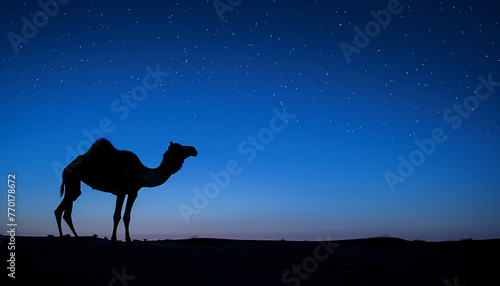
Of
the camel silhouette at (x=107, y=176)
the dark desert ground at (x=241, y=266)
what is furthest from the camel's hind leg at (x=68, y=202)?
the dark desert ground at (x=241, y=266)

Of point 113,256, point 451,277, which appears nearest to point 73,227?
point 113,256

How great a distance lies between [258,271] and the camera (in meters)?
6.43

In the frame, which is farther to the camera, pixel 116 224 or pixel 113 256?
pixel 116 224

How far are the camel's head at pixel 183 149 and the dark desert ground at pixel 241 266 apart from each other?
11.3 feet

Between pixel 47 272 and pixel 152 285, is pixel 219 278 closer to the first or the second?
pixel 152 285

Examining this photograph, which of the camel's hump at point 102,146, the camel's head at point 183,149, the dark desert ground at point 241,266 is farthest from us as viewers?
the camel's head at point 183,149

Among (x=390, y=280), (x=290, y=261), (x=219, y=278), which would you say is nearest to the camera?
(x=219, y=278)

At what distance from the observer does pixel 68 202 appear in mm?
8656

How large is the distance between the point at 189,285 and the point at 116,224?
13.3ft

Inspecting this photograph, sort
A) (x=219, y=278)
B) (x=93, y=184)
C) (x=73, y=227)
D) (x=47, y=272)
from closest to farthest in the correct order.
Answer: (x=47, y=272) → (x=219, y=278) → (x=73, y=227) → (x=93, y=184)

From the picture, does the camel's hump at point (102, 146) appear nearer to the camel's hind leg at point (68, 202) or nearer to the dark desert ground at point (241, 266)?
the camel's hind leg at point (68, 202)

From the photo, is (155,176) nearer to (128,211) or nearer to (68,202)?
(128,211)

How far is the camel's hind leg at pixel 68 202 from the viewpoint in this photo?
854 centimetres

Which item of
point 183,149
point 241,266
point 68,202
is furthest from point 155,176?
point 241,266
